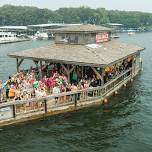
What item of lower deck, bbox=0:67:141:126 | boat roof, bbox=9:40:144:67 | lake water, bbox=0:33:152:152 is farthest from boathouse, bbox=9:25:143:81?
lake water, bbox=0:33:152:152

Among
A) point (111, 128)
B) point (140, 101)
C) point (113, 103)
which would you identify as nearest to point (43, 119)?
point (111, 128)

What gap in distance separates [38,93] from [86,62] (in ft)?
17.2

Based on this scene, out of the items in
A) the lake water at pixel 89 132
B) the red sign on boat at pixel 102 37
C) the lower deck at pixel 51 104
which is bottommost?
the lake water at pixel 89 132

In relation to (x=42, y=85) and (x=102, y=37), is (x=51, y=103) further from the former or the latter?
(x=102, y=37)

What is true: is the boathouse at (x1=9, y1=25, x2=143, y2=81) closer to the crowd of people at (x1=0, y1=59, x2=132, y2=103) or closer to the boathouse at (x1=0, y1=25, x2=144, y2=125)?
the boathouse at (x1=0, y1=25, x2=144, y2=125)

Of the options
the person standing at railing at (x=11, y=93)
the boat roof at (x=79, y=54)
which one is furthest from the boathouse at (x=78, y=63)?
the person standing at railing at (x=11, y=93)

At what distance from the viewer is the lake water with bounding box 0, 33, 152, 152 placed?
20750mm

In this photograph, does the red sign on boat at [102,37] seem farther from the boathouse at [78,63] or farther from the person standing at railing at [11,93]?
the person standing at railing at [11,93]

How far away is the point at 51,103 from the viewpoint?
83.2 feet

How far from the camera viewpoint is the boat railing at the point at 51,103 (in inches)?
904

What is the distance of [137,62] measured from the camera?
1661 inches

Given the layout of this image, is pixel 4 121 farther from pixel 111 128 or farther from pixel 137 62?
pixel 137 62

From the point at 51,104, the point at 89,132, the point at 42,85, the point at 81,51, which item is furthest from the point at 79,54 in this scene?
the point at 89,132

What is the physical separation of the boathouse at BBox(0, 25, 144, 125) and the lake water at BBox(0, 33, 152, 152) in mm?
726
